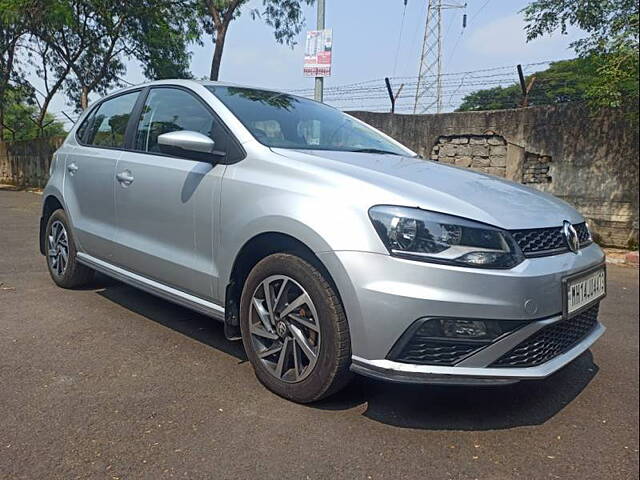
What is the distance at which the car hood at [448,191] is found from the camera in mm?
2133

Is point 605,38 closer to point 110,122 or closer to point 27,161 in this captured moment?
point 110,122

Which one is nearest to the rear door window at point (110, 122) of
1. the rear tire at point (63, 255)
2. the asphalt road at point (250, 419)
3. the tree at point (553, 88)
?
the rear tire at point (63, 255)

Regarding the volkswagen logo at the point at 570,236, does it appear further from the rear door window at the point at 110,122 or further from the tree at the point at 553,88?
the tree at the point at 553,88

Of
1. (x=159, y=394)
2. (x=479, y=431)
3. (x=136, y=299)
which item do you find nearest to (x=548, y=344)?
(x=479, y=431)

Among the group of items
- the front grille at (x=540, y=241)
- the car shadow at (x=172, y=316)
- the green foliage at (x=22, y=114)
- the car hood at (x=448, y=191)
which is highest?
the green foliage at (x=22, y=114)

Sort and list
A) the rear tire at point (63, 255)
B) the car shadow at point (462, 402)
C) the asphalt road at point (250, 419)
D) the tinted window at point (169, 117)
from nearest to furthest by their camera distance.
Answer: the asphalt road at point (250, 419) < the car shadow at point (462, 402) < the tinted window at point (169, 117) < the rear tire at point (63, 255)

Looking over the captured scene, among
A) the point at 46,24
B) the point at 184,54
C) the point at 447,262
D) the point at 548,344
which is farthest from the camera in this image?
the point at 184,54

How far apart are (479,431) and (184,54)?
51.9 ft

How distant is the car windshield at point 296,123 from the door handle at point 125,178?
2.52 ft

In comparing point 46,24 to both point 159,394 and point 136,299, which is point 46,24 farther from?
point 159,394

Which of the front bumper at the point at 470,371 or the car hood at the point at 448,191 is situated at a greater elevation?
the car hood at the point at 448,191

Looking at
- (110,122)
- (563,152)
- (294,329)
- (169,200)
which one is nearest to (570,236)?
(294,329)

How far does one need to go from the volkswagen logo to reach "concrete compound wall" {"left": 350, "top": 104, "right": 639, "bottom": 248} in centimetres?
576

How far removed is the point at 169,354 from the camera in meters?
2.96
